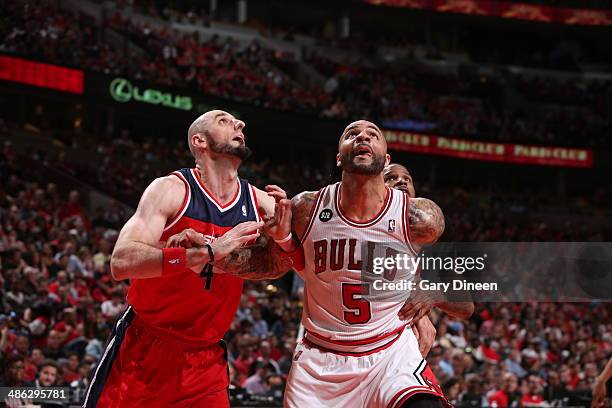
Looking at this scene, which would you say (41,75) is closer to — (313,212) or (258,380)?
(258,380)

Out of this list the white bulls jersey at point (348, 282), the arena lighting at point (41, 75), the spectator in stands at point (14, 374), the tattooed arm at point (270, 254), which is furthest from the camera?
the arena lighting at point (41, 75)

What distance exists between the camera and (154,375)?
5016 mm

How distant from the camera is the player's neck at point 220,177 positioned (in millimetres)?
5285

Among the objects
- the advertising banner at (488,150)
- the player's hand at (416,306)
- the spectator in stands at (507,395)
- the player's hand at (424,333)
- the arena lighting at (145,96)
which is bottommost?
the spectator in stands at (507,395)

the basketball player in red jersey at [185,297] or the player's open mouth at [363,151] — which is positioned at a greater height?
the player's open mouth at [363,151]

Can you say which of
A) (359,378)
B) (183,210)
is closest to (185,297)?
(183,210)

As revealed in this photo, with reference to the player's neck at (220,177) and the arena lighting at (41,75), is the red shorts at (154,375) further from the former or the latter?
the arena lighting at (41,75)

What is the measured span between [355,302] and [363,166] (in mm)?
768

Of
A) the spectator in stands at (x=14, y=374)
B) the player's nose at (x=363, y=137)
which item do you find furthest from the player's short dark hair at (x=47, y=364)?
the player's nose at (x=363, y=137)

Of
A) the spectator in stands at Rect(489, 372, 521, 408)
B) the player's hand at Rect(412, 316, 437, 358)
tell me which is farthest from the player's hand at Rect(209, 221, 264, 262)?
the spectator in stands at Rect(489, 372, 521, 408)

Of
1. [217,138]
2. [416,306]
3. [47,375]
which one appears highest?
[217,138]

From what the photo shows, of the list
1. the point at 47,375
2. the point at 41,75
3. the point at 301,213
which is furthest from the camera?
the point at 41,75

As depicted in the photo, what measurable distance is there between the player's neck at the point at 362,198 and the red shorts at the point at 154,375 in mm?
1249

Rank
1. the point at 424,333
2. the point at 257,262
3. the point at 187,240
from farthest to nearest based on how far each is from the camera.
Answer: the point at 424,333
the point at 257,262
the point at 187,240
